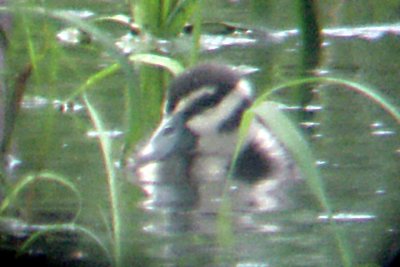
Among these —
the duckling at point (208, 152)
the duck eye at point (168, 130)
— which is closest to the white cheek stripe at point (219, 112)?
the duckling at point (208, 152)

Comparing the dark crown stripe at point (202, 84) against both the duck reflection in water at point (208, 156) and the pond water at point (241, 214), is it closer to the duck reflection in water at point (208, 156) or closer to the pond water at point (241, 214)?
the duck reflection in water at point (208, 156)

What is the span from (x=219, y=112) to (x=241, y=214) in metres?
1.00

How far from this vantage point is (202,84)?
4340 mm

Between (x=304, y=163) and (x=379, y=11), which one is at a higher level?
(x=304, y=163)

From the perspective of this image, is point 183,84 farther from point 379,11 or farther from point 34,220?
point 379,11

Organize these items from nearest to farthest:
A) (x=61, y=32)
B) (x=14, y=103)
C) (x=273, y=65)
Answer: (x=14, y=103) → (x=273, y=65) → (x=61, y=32)

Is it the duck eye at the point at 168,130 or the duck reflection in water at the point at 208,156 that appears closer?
the duck reflection in water at the point at 208,156

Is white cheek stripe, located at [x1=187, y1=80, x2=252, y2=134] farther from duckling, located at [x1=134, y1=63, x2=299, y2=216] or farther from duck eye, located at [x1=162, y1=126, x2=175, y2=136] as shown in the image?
duck eye, located at [x1=162, y1=126, x2=175, y2=136]

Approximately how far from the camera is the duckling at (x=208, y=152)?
155 inches

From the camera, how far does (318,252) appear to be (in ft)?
9.74

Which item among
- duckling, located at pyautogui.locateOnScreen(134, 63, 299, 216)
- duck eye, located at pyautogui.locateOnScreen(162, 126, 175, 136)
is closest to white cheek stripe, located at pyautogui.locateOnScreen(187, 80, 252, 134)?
duckling, located at pyautogui.locateOnScreen(134, 63, 299, 216)

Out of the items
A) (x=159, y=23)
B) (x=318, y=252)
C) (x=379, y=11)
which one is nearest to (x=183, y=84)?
(x=159, y=23)

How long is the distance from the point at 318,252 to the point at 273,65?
6.03 feet

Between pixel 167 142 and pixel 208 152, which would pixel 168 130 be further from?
pixel 208 152
